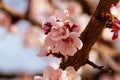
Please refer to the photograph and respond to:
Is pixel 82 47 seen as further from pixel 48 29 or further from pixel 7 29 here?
pixel 7 29

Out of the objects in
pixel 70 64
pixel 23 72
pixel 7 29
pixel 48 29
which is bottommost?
pixel 70 64

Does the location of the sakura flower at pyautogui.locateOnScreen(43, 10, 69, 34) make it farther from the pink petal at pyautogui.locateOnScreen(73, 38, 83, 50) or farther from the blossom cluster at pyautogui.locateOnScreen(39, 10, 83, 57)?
the pink petal at pyautogui.locateOnScreen(73, 38, 83, 50)

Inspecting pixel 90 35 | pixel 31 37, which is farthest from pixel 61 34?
pixel 31 37

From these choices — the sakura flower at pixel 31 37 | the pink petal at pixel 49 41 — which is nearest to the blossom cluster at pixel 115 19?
the pink petal at pixel 49 41

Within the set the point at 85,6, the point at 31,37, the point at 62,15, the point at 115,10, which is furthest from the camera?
the point at 31,37

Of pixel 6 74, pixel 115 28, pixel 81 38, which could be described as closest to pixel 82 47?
pixel 81 38

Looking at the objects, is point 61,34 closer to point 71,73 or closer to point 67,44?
point 67,44
